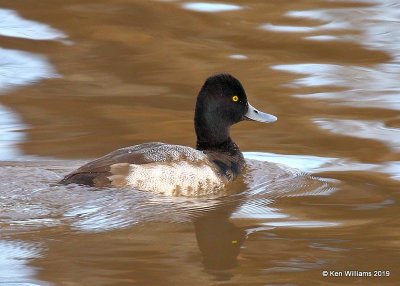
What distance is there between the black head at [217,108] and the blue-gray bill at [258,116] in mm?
109

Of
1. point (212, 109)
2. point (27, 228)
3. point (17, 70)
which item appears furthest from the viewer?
point (17, 70)

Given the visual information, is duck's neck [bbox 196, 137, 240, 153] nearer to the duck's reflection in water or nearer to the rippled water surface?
the rippled water surface

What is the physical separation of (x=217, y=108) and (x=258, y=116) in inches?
17.6

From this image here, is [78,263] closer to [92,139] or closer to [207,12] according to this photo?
[92,139]

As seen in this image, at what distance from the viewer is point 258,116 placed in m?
8.88

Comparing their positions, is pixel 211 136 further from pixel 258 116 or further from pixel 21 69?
pixel 21 69

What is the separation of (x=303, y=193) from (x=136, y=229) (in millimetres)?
1481

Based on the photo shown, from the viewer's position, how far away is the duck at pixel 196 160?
762 cm

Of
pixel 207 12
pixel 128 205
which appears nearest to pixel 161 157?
pixel 128 205

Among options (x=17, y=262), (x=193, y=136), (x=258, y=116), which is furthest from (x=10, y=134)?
(x=17, y=262)

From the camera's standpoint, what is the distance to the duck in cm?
762

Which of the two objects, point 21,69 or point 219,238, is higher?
point 21,69

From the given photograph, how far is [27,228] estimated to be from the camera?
6.88 metres

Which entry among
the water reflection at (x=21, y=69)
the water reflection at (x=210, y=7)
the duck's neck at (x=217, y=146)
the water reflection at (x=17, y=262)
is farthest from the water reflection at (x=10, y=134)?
the water reflection at (x=210, y=7)
